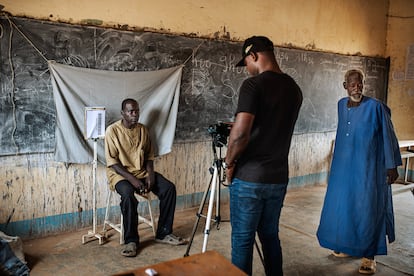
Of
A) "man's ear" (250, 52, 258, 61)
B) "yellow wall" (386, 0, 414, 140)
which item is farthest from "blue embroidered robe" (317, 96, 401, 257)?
"yellow wall" (386, 0, 414, 140)

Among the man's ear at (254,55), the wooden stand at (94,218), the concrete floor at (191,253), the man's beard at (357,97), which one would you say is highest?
the man's ear at (254,55)

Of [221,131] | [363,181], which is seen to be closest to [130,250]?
[221,131]

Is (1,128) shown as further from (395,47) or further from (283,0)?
(395,47)

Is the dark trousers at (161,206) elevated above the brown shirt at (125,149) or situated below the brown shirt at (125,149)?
below

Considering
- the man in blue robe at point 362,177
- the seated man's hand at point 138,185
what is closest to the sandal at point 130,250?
the seated man's hand at point 138,185

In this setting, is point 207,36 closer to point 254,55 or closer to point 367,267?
point 254,55

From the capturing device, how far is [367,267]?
2.99m

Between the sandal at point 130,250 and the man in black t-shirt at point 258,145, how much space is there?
1.27 m

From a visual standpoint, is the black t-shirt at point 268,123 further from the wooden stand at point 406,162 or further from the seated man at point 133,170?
the wooden stand at point 406,162

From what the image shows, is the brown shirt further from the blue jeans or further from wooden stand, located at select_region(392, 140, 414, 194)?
wooden stand, located at select_region(392, 140, 414, 194)

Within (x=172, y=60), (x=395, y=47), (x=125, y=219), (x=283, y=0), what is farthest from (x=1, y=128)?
(x=395, y=47)

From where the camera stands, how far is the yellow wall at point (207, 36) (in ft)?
11.0

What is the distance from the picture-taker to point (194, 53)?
4.18m

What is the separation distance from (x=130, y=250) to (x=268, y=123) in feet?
5.82
